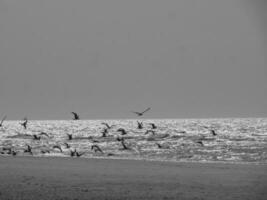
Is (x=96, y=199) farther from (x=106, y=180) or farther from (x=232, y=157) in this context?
(x=232, y=157)

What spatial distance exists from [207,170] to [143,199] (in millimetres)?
12050

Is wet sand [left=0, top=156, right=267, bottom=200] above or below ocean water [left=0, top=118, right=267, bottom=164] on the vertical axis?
below

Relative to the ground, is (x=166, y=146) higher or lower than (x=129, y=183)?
higher

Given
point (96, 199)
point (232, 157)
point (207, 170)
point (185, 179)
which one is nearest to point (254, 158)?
point (232, 157)

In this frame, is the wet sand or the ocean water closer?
the wet sand

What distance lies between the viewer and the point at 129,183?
83.1 feet

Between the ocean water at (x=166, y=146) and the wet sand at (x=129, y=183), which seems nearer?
the wet sand at (x=129, y=183)

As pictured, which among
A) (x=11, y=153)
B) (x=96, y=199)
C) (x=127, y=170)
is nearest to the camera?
(x=96, y=199)

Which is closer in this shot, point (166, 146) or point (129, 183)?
point (129, 183)

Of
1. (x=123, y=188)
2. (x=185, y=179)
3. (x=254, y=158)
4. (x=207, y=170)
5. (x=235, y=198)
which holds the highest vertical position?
(x=254, y=158)

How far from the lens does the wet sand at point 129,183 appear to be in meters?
21.6

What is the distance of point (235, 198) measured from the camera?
21.1 m

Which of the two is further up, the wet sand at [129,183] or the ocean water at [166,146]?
the ocean water at [166,146]

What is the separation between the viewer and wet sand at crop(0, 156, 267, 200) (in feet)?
70.8
